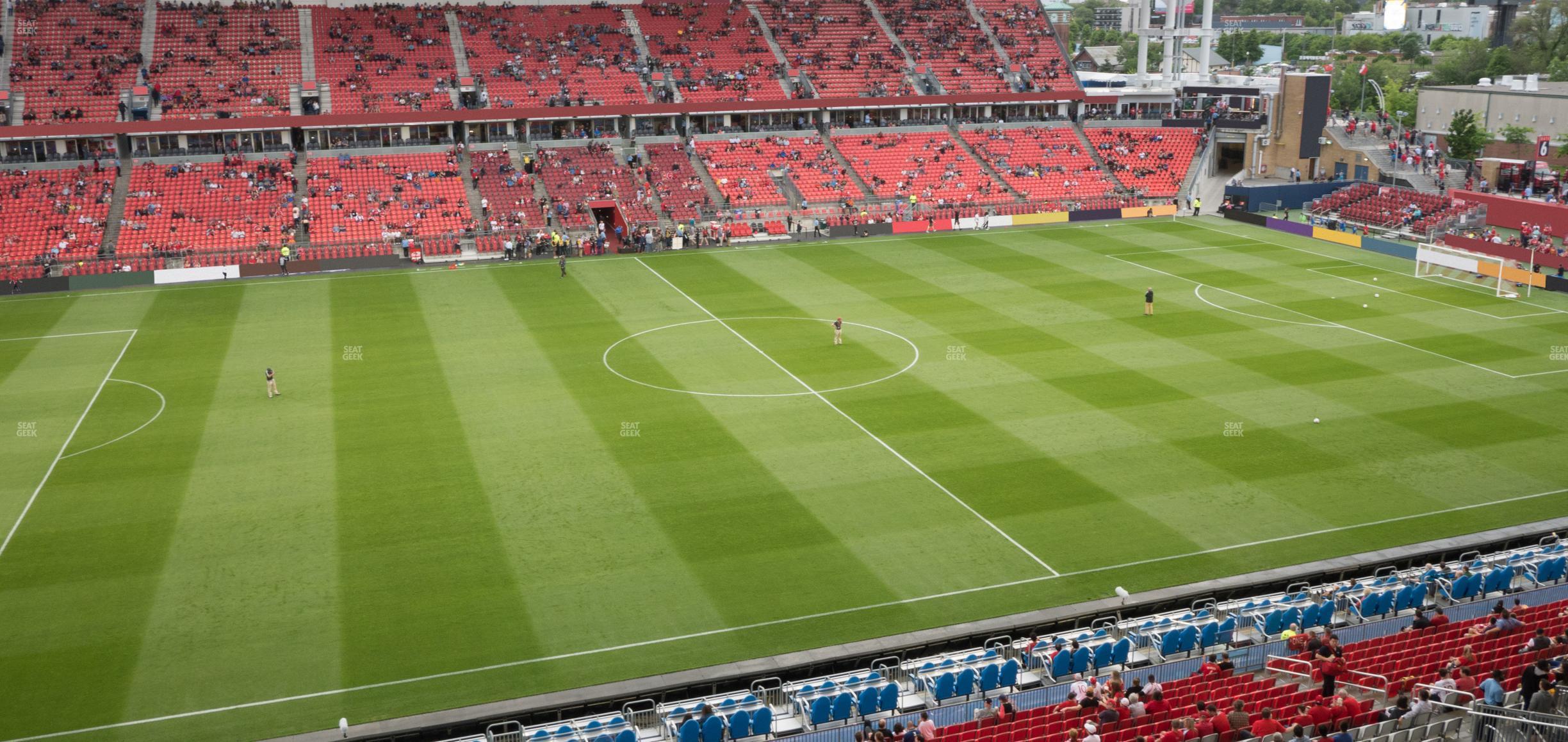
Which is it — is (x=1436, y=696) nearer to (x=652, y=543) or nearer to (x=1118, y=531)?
(x=1118, y=531)

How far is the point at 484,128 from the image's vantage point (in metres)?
75.4

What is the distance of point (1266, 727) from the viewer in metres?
17.3

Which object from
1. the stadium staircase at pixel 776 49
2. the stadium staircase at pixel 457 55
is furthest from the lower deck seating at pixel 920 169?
the stadium staircase at pixel 457 55

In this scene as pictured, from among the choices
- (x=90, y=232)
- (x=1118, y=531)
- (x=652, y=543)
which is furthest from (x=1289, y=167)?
(x=90, y=232)

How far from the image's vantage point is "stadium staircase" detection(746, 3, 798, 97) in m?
Result: 83.0

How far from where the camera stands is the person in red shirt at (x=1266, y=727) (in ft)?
56.6

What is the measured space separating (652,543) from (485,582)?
4.07 m

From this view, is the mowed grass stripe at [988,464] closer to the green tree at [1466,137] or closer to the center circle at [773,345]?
the center circle at [773,345]

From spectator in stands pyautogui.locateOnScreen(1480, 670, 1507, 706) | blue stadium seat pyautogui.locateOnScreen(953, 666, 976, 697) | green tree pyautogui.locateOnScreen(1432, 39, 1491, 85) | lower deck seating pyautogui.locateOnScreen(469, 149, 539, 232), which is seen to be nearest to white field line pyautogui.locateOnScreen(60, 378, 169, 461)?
lower deck seating pyautogui.locateOnScreen(469, 149, 539, 232)

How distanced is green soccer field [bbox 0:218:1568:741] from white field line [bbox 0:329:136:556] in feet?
0.67

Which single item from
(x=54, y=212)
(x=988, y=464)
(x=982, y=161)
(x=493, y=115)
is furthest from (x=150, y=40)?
(x=988, y=464)

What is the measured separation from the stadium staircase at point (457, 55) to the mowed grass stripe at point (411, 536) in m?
34.4

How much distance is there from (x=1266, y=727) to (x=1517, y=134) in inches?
3001

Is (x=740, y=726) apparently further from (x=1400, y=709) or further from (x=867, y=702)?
(x=1400, y=709)
